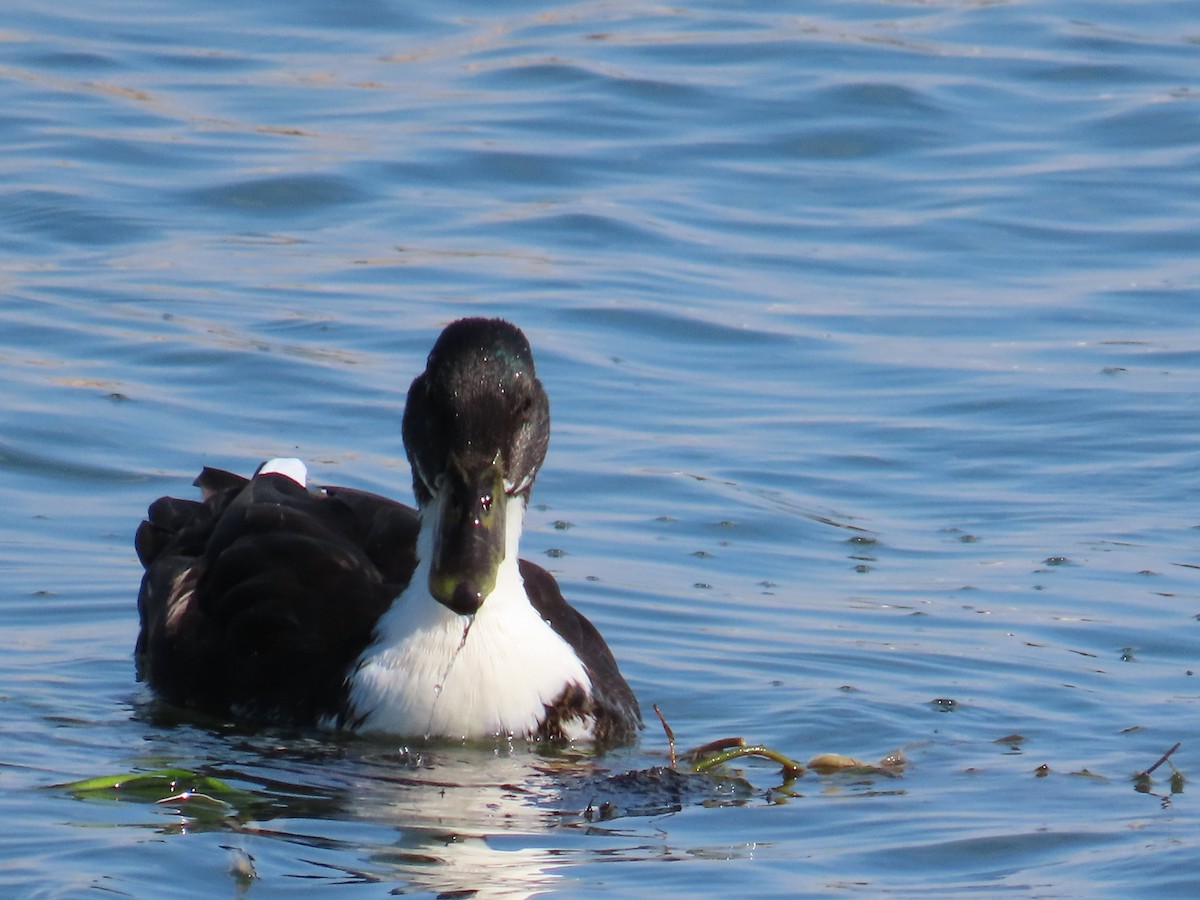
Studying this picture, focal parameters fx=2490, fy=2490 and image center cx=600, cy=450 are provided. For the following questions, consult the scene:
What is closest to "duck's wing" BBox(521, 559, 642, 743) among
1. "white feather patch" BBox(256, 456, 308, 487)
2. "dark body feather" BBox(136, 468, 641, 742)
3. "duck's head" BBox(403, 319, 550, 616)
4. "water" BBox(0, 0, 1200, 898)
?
"dark body feather" BBox(136, 468, 641, 742)

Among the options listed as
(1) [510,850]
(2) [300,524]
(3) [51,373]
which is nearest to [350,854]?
(1) [510,850]

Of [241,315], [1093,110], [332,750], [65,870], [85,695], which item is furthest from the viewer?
[1093,110]

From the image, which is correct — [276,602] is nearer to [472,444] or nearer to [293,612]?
[293,612]

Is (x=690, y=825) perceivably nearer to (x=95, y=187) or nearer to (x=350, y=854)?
(x=350, y=854)

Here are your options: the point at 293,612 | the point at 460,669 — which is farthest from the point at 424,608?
the point at 293,612

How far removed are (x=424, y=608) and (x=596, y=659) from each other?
29.0 inches

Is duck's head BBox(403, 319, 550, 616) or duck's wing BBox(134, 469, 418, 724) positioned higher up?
duck's head BBox(403, 319, 550, 616)

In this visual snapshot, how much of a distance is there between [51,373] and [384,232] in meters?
3.35

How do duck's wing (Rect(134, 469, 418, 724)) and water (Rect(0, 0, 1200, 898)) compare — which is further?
duck's wing (Rect(134, 469, 418, 724))

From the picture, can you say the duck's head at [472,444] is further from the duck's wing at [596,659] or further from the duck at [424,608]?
the duck's wing at [596,659]

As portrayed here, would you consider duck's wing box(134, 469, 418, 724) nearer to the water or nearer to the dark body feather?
the dark body feather

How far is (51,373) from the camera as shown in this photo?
41.5ft

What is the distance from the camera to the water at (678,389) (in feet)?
22.1

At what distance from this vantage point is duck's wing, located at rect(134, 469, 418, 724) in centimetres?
808
